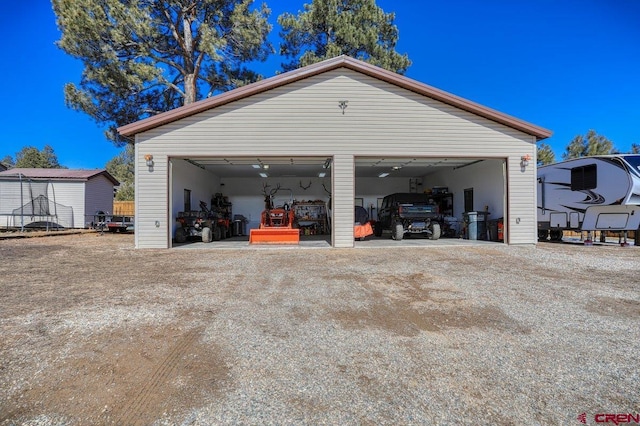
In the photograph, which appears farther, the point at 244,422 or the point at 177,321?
the point at 177,321

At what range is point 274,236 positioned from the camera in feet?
37.6

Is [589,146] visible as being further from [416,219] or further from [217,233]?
[217,233]

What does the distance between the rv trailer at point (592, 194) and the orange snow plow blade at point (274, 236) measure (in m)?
9.54

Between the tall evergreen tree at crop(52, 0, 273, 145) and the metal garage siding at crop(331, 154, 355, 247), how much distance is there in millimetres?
9041

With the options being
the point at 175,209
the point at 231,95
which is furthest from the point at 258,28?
the point at 175,209

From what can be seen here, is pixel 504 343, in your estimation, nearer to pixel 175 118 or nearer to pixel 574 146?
pixel 175 118

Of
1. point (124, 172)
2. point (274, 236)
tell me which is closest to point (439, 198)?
point (274, 236)

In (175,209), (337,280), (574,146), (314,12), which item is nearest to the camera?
(337,280)

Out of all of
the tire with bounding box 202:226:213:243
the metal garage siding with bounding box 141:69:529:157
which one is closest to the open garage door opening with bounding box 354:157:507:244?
the metal garage siding with bounding box 141:69:529:157

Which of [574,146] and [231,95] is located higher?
[574,146]

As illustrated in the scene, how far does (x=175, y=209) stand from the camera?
12461mm

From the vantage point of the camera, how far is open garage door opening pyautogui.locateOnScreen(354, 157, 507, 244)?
12617 millimetres

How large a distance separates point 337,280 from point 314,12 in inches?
696

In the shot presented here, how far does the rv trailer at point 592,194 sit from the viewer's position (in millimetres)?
9920
